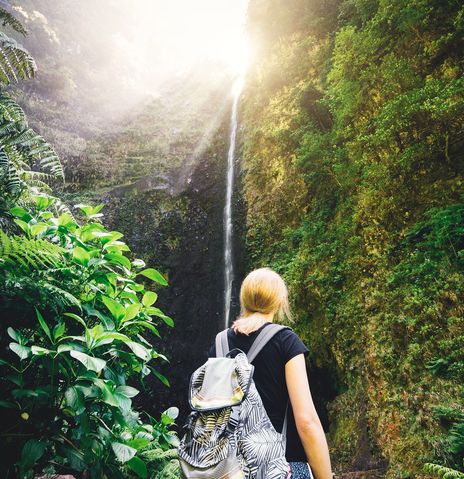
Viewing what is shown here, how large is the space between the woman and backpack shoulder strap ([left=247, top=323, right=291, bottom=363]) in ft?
0.07

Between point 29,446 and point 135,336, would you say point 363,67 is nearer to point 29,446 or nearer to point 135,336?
point 135,336

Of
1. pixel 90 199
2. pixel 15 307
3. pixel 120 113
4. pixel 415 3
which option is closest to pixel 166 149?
pixel 90 199

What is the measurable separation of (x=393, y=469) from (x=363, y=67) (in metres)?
6.18

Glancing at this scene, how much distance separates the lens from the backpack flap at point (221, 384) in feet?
5.24

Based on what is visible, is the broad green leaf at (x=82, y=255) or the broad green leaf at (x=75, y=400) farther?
the broad green leaf at (x=82, y=255)

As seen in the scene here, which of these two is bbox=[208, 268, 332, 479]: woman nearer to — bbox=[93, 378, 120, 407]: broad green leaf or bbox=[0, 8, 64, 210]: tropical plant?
bbox=[93, 378, 120, 407]: broad green leaf

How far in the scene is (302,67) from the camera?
31.4ft

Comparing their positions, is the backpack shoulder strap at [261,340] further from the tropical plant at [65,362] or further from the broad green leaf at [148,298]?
the broad green leaf at [148,298]

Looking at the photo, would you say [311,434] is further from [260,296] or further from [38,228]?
[38,228]

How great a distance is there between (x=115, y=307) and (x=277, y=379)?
1109 mm

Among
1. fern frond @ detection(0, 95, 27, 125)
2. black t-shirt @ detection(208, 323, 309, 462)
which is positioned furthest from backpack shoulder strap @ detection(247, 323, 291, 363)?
fern frond @ detection(0, 95, 27, 125)

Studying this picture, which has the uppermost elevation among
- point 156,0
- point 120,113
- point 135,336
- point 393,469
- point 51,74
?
point 156,0

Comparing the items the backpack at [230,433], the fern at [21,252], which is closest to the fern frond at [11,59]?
the fern at [21,252]

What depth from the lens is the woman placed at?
1599 mm
